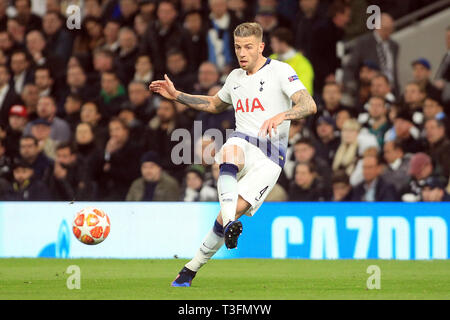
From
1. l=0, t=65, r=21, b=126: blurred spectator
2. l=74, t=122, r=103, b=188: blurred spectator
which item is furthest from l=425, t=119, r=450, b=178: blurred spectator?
l=0, t=65, r=21, b=126: blurred spectator

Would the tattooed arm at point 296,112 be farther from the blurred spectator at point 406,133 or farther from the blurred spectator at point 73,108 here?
the blurred spectator at point 73,108

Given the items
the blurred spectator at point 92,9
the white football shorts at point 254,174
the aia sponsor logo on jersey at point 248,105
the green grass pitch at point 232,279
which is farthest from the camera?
the blurred spectator at point 92,9

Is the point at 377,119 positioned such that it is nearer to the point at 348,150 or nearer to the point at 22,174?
the point at 348,150

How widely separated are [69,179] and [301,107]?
7.19 meters

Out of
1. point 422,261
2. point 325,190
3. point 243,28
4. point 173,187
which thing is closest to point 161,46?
point 173,187

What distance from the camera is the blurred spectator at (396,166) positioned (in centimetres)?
1444

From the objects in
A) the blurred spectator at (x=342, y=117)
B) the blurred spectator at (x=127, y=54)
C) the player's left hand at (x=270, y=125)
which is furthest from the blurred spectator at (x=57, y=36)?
the player's left hand at (x=270, y=125)

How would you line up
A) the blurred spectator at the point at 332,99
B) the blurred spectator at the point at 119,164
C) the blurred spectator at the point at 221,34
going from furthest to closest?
the blurred spectator at the point at 221,34
the blurred spectator at the point at 119,164
the blurred spectator at the point at 332,99

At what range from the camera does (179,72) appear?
16.8 metres

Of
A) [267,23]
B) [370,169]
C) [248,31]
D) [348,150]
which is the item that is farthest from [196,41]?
[248,31]

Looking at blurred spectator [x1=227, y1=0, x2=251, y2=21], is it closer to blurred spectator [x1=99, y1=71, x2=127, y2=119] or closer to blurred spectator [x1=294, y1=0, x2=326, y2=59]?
blurred spectator [x1=294, y1=0, x2=326, y2=59]

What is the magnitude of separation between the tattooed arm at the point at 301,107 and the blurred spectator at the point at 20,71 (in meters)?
9.85

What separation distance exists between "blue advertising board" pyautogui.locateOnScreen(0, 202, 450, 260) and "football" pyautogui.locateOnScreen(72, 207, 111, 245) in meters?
3.05

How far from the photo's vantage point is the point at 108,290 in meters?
9.59
